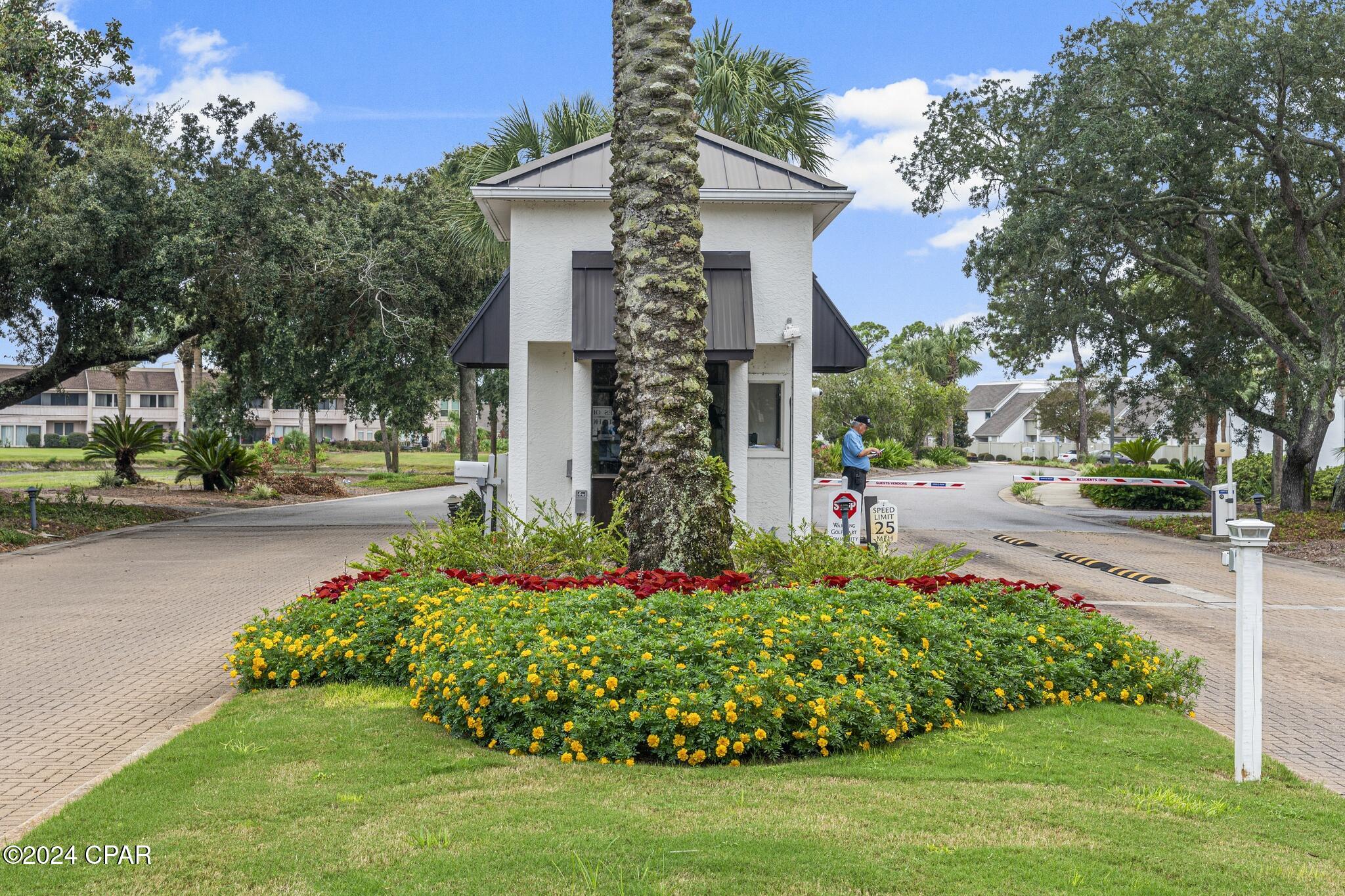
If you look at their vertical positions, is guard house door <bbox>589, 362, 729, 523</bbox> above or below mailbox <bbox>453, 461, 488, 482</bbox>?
above

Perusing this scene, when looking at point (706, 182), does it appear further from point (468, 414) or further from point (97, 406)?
point (97, 406)

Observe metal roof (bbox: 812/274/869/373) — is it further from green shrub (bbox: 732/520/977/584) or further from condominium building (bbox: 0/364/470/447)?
condominium building (bbox: 0/364/470/447)

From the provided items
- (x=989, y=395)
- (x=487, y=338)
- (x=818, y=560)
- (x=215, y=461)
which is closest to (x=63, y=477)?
(x=215, y=461)

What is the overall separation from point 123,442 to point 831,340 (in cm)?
2261

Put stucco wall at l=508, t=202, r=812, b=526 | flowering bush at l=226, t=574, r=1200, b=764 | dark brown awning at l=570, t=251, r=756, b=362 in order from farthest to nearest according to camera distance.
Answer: stucco wall at l=508, t=202, r=812, b=526, dark brown awning at l=570, t=251, r=756, b=362, flowering bush at l=226, t=574, r=1200, b=764

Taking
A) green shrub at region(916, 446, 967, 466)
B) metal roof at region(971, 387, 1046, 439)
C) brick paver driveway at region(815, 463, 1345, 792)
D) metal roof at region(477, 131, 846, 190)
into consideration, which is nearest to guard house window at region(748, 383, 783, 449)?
A: metal roof at region(477, 131, 846, 190)

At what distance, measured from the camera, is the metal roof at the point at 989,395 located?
96562 mm

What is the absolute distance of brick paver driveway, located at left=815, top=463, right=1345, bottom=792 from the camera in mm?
6387

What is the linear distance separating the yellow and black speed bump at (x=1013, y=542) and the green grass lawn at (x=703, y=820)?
40.4ft

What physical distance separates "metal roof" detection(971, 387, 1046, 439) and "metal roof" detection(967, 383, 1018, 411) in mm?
4182

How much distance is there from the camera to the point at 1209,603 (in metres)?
11.5

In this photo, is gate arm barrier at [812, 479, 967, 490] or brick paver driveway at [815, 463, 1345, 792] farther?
gate arm barrier at [812, 479, 967, 490]

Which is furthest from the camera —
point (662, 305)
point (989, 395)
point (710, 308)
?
point (989, 395)

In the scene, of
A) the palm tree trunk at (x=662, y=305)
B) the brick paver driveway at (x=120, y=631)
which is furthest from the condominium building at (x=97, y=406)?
the palm tree trunk at (x=662, y=305)
